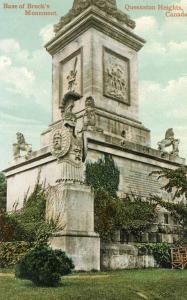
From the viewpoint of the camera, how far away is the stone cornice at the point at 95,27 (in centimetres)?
2789

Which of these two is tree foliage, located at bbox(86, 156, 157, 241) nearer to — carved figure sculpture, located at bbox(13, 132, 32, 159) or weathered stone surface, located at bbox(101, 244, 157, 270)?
weathered stone surface, located at bbox(101, 244, 157, 270)

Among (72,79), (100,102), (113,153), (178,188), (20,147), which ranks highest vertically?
(72,79)

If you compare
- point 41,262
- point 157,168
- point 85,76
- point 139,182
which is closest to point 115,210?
point 41,262

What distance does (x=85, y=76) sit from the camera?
27422 mm

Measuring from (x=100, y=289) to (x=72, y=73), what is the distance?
2114 centimetres

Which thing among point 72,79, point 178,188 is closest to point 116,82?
point 72,79

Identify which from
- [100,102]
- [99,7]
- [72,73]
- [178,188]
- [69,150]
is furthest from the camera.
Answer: [72,73]

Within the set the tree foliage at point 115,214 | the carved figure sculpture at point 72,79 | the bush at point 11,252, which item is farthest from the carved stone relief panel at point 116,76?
the bush at point 11,252

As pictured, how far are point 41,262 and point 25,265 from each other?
37 centimetres

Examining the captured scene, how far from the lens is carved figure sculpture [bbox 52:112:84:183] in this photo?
46.2ft

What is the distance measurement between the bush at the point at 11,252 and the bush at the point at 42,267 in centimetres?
440

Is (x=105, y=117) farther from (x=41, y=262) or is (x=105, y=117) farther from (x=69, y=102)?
(x=41, y=262)

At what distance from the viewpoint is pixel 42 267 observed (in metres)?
9.45

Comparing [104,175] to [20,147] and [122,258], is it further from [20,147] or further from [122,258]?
[122,258]
